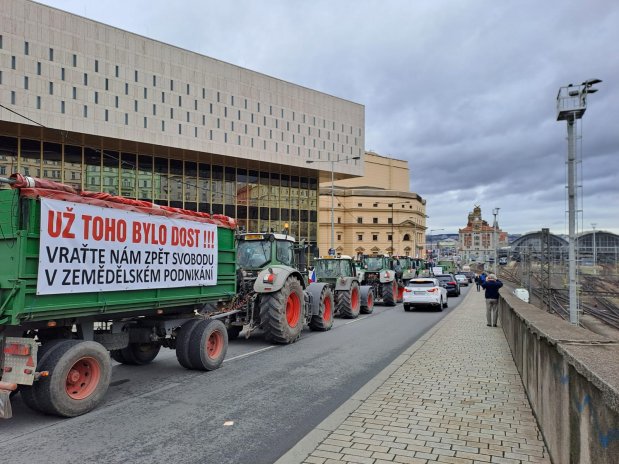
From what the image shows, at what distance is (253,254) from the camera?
1187 cm

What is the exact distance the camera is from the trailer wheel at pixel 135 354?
28.5 ft

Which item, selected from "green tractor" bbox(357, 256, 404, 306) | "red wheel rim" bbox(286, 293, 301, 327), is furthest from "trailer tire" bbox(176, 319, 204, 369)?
"green tractor" bbox(357, 256, 404, 306)

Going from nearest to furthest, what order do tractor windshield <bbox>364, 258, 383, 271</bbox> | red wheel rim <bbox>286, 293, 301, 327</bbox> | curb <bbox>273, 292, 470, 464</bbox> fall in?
curb <bbox>273, 292, 470, 464</bbox>, red wheel rim <bbox>286, 293, 301, 327</bbox>, tractor windshield <bbox>364, 258, 383, 271</bbox>

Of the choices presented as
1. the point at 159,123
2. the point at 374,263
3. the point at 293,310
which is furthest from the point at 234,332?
the point at 159,123

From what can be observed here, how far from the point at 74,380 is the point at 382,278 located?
1801 cm

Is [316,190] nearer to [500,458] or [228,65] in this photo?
[228,65]

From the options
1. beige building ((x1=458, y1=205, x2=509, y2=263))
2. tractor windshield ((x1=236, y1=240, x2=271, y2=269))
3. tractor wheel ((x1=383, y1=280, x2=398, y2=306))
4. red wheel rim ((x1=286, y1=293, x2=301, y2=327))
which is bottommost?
tractor wheel ((x1=383, y1=280, x2=398, y2=306))

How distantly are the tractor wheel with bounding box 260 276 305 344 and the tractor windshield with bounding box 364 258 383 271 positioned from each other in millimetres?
12869

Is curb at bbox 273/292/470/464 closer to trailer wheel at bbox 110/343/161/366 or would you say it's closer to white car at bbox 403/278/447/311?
trailer wheel at bbox 110/343/161/366

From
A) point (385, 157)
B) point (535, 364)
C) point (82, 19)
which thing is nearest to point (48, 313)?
point (535, 364)

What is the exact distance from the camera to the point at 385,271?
22.8 m

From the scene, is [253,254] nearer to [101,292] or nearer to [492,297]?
[101,292]

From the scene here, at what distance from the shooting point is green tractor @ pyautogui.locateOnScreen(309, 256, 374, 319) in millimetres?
16891

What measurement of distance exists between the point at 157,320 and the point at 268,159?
37730mm
